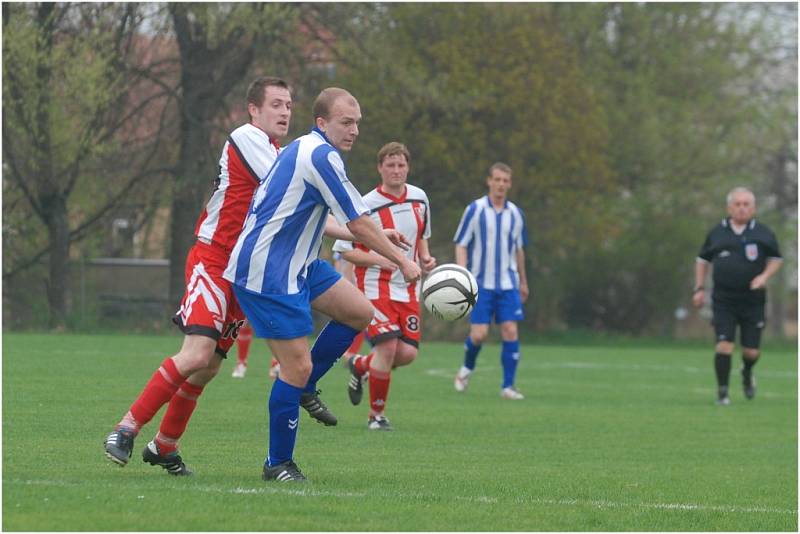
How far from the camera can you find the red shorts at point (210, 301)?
24.6ft

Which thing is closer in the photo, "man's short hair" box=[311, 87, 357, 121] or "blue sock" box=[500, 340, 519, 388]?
"man's short hair" box=[311, 87, 357, 121]

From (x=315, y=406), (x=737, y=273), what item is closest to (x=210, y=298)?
(x=315, y=406)

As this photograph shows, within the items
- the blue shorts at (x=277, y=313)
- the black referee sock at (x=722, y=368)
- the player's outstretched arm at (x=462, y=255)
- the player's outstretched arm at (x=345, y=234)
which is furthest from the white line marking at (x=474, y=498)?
the black referee sock at (x=722, y=368)

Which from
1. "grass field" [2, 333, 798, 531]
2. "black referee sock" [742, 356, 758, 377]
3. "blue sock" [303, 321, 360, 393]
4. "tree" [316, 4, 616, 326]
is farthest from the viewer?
"tree" [316, 4, 616, 326]

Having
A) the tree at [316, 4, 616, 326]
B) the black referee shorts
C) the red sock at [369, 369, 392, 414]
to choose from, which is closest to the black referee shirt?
the black referee shorts

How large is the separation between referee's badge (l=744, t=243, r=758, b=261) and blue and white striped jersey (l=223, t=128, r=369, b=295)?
355 inches

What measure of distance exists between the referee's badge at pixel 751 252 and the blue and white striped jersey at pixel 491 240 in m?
2.36

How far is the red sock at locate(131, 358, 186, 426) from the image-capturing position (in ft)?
24.5

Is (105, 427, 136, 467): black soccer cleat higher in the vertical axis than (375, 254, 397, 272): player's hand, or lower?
lower

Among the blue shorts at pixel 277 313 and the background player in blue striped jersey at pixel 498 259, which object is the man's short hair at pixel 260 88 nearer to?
the blue shorts at pixel 277 313

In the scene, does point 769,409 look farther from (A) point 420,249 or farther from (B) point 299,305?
(B) point 299,305

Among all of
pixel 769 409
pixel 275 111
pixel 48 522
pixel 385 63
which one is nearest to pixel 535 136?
pixel 385 63

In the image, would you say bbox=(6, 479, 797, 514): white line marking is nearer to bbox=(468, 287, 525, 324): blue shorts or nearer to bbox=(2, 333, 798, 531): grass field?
bbox=(2, 333, 798, 531): grass field

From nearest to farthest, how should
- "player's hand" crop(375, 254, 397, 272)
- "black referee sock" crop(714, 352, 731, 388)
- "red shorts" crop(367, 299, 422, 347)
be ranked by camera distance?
"player's hand" crop(375, 254, 397, 272) < "red shorts" crop(367, 299, 422, 347) < "black referee sock" crop(714, 352, 731, 388)
